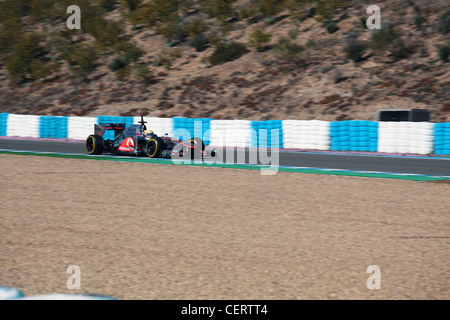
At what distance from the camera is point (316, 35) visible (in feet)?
116

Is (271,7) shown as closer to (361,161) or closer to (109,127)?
(109,127)

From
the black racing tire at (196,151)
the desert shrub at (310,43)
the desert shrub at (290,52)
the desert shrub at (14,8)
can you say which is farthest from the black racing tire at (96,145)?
the desert shrub at (14,8)

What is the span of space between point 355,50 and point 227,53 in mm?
8194

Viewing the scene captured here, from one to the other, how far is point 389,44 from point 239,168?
19716 mm

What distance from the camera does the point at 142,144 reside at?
17.8 m

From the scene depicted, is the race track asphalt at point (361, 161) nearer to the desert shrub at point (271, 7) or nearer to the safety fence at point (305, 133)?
the safety fence at point (305, 133)

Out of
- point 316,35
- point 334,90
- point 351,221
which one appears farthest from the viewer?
point 316,35

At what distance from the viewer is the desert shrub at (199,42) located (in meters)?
38.5

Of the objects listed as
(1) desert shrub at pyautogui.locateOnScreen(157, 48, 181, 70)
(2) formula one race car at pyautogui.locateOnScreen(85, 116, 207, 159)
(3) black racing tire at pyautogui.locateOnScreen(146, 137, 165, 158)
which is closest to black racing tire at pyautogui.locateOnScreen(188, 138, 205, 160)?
(2) formula one race car at pyautogui.locateOnScreen(85, 116, 207, 159)

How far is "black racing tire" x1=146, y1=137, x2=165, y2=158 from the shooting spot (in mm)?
17375

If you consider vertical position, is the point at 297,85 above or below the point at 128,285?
above

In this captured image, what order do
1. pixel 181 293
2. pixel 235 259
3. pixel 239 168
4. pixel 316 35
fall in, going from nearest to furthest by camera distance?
1. pixel 181 293
2. pixel 235 259
3. pixel 239 168
4. pixel 316 35

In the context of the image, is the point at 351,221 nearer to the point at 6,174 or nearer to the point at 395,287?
the point at 395,287

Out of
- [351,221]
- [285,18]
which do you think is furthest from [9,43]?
[351,221]
